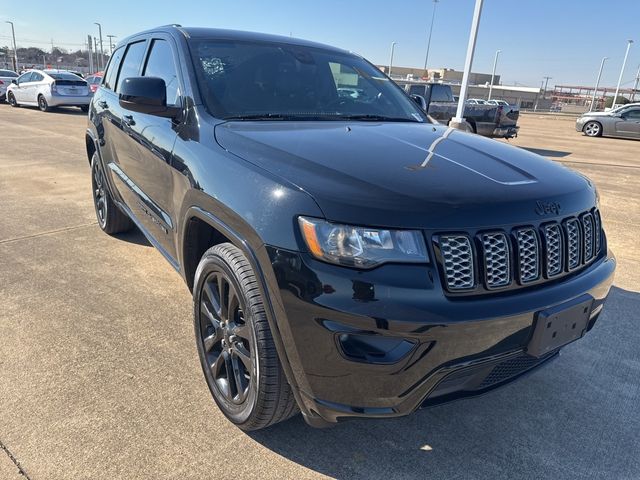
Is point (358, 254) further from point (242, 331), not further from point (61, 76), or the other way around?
point (61, 76)

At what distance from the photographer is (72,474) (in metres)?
1.99

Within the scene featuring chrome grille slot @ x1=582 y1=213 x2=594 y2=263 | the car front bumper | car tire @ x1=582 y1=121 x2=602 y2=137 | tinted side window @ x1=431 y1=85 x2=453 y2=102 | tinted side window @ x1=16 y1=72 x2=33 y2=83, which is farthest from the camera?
car tire @ x1=582 y1=121 x2=602 y2=137

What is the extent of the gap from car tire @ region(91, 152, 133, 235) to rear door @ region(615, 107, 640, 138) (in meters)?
20.4

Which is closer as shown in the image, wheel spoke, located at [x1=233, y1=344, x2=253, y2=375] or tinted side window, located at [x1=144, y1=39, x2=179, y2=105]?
wheel spoke, located at [x1=233, y1=344, x2=253, y2=375]

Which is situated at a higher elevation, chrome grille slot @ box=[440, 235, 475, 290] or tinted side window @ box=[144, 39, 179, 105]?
tinted side window @ box=[144, 39, 179, 105]

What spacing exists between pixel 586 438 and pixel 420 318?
53.7 inches

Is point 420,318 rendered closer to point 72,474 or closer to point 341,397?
point 341,397

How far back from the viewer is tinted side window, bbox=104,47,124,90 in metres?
4.40

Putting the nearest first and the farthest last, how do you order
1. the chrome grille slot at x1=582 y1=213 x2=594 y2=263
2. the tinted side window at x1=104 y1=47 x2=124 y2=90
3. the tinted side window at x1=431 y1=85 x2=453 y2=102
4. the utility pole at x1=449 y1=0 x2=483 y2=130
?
the chrome grille slot at x1=582 y1=213 x2=594 y2=263
the tinted side window at x1=104 y1=47 x2=124 y2=90
the utility pole at x1=449 y1=0 x2=483 y2=130
the tinted side window at x1=431 y1=85 x2=453 y2=102

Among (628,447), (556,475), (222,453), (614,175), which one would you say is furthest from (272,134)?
(614,175)

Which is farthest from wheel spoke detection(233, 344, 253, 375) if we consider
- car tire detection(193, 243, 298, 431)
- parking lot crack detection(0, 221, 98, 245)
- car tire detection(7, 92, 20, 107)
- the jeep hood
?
car tire detection(7, 92, 20, 107)

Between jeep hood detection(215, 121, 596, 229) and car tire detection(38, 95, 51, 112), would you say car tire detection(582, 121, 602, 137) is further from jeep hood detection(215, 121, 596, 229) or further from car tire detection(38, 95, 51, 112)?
car tire detection(38, 95, 51, 112)

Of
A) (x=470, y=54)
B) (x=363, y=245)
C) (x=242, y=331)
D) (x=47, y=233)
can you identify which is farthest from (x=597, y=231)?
(x=470, y=54)

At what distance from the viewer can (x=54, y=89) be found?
1802 cm
